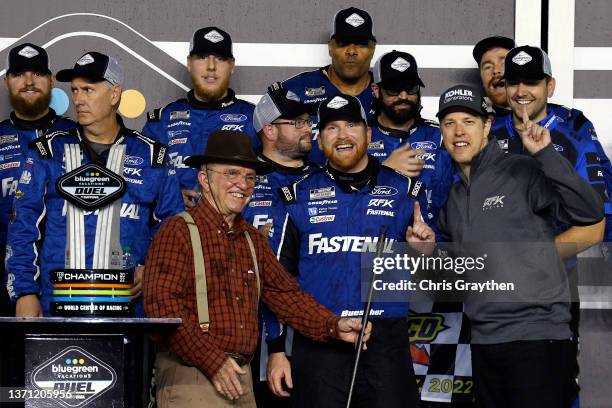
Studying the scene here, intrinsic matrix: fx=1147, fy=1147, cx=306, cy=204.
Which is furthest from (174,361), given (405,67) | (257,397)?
(405,67)

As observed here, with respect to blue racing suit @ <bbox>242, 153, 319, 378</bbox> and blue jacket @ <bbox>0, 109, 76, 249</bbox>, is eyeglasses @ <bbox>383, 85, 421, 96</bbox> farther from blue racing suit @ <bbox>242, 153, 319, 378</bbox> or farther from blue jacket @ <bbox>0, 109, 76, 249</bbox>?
blue jacket @ <bbox>0, 109, 76, 249</bbox>

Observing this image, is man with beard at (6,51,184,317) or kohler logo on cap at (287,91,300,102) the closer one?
man with beard at (6,51,184,317)

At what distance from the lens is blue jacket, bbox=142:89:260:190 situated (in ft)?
19.3

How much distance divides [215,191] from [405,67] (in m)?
1.70

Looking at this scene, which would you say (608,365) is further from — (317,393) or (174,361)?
(174,361)

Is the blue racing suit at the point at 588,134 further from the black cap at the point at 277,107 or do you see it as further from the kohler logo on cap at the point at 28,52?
the kohler logo on cap at the point at 28,52

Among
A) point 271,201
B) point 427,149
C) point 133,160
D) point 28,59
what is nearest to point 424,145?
point 427,149

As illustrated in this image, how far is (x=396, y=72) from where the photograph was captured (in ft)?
19.1

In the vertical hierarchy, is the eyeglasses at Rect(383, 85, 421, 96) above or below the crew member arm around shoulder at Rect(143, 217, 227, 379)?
above

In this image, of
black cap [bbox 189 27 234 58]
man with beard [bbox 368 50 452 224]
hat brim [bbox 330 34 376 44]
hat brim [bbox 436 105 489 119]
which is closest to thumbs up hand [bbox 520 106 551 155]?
hat brim [bbox 436 105 489 119]

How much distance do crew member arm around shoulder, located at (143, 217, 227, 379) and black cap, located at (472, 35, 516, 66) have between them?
258 cm

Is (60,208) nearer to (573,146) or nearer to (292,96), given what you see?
(292,96)

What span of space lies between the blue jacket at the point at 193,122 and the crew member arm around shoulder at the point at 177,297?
1601 mm

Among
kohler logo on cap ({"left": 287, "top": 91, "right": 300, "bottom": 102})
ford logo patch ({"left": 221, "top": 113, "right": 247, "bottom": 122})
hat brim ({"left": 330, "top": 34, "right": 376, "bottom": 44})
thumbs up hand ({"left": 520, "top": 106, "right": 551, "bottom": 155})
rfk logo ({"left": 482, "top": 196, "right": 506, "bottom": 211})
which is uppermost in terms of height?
hat brim ({"left": 330, "top": 34, "right": 376, "bottom": 44})
